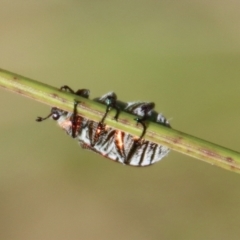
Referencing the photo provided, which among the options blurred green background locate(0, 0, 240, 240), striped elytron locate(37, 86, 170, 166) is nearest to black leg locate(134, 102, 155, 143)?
striped elytron locate(37, 86, 170, 166)

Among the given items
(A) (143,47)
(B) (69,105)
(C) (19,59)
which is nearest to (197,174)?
(A) (143,47)

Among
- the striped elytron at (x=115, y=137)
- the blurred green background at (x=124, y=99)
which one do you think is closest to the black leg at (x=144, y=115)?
the striped elytron at (x=115, y=137)

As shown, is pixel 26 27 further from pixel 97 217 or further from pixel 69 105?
pixel 69 105

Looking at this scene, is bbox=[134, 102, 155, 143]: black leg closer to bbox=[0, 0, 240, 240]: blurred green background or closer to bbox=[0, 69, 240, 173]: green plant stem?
bbox=[0, 69, 240, 173]: green plant stem

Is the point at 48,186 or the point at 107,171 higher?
the point at 107,171

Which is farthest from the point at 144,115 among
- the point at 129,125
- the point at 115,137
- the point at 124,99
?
the point at 124,99
